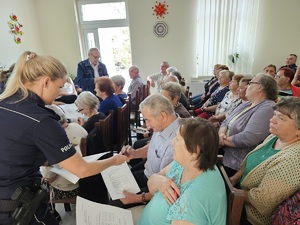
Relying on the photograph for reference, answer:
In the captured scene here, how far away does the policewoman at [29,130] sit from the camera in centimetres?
85

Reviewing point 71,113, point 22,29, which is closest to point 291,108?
point 71,113

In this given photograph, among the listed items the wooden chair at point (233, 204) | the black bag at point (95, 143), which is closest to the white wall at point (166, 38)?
the black bag at point (95, 143)

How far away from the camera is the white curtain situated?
460cm

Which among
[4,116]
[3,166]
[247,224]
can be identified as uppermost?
[4,116]

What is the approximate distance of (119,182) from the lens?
146 cm

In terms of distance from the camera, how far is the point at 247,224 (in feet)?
4.20

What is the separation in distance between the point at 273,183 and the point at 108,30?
4.94 metres

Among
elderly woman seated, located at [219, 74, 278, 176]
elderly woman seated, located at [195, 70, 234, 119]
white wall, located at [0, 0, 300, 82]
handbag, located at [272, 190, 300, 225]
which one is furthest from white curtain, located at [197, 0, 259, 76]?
handbag, located at [272, 190, 300, 225]

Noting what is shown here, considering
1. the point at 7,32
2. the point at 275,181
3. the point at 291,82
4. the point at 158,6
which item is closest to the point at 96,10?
the point at 158,6

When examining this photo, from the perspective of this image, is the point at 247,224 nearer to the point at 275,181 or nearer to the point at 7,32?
the point at 275,181

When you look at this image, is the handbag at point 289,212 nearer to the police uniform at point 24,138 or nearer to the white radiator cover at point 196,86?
the police uniform at point 24,138

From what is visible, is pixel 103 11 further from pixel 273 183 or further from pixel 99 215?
pixel 273 183

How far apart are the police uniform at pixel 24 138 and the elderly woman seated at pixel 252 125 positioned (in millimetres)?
1339

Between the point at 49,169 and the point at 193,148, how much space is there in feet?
3.55
